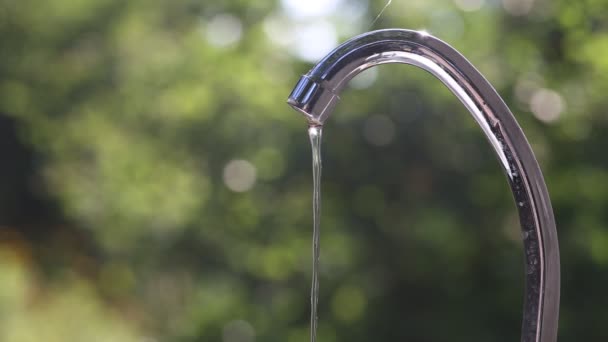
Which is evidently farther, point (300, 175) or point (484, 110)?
point (300, 175)

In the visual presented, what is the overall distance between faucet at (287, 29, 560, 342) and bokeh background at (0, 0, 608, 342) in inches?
64.1

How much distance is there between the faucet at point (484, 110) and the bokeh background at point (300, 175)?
163 cm

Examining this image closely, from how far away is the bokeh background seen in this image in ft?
7.42

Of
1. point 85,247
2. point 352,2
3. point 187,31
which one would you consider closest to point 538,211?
point 352,2

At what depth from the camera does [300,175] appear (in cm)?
261

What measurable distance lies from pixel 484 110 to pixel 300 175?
2.12m

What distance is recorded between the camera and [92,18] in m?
3.39

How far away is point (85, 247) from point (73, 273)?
0.15m

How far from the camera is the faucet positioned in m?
0.47

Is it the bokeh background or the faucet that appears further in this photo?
the bokeh background

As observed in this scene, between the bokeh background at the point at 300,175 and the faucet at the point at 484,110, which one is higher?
the bokeh background at the point at 300,175

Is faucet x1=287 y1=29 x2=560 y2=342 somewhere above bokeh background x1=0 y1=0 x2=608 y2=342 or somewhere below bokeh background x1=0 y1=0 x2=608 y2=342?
below

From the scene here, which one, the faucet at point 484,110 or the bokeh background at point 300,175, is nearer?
the faucet at point 484,110

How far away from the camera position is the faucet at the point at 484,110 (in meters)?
0.47
